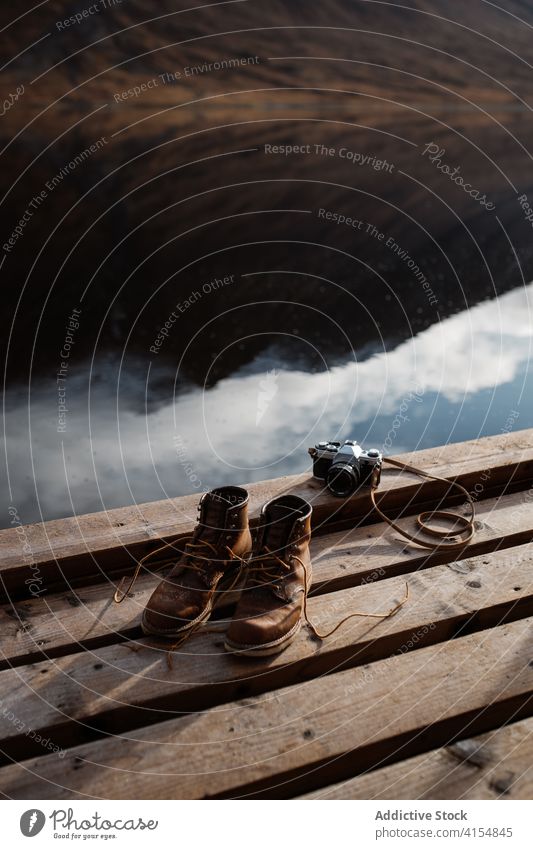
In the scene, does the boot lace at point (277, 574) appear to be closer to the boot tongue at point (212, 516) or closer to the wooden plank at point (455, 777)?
the boot tongue at point (212, 516)

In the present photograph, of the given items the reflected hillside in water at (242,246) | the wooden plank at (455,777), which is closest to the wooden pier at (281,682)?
the wooden plank at (455,777)

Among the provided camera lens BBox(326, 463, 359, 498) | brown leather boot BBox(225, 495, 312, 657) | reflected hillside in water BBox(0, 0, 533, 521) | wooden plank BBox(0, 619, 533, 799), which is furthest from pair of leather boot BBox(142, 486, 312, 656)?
reflected hillside in water BBox(0, 0, 533, 521)

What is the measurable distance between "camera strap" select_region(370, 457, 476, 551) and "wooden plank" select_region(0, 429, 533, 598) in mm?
36

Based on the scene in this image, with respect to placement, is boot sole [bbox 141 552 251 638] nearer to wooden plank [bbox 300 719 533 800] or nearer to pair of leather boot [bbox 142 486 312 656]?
pair of leather boot [bbox 142 486 312 656]

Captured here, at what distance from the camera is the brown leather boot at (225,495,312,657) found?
4.31ft

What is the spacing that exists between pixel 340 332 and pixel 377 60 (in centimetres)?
865

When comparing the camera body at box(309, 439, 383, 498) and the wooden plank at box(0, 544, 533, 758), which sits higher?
the camera body at box(309, 439, 383, 498)

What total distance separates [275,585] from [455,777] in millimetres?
479

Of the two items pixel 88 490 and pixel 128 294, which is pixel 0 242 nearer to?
pixel 128 294

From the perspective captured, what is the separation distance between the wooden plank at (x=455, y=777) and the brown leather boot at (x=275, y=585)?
0.30 m

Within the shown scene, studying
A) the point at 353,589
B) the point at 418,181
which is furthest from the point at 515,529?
the point at 418,181

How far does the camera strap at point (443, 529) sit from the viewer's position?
169 cm

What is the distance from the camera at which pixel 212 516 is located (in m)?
1.51

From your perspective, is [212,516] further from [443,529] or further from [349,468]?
[443,529]
